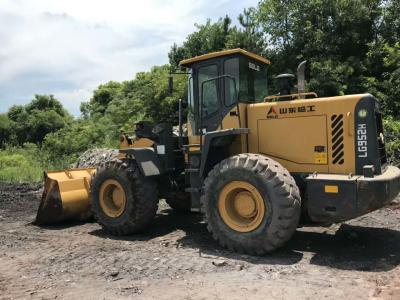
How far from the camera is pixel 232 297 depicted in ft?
16.3

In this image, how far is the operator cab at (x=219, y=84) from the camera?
7570 mm

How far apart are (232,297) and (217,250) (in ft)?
6.42

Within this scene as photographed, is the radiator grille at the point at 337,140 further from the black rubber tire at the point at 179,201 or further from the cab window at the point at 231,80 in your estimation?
the black rubber tire at the point at 179,201

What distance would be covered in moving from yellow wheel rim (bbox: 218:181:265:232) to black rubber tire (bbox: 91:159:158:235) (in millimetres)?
1720

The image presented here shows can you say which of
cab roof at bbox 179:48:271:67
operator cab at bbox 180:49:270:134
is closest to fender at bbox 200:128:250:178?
operator cab at bbox 180:49:270:134

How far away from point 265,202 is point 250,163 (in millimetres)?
567

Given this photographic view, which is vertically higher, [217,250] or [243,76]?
[243,76]

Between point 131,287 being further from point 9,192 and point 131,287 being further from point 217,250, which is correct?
point 9,192

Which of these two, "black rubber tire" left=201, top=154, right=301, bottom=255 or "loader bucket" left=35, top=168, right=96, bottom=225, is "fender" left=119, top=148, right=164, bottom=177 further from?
"black rubber tire" left=201, top=154, right=301, bottom=255

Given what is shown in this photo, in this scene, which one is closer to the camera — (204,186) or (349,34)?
(204,186)

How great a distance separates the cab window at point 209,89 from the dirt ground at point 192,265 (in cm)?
210

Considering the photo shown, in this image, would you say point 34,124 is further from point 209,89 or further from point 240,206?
Result: point 240,206

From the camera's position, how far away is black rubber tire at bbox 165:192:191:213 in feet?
28.5

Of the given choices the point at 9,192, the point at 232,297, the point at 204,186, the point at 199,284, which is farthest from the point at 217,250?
the point at 9,192
